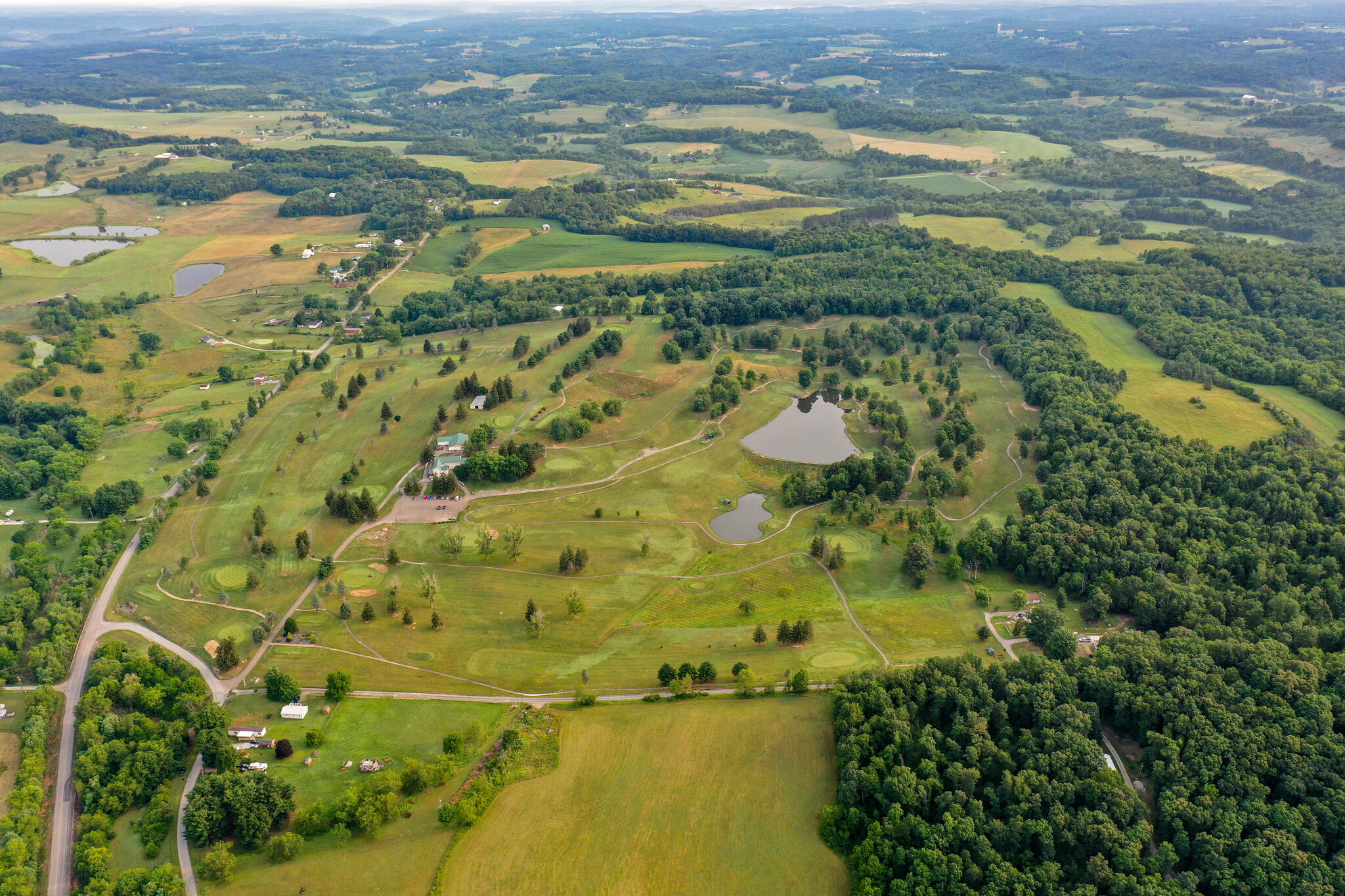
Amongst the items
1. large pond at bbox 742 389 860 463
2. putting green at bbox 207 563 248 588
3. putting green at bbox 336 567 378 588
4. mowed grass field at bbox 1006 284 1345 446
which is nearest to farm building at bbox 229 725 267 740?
putting green at bbox 336 567 378 588

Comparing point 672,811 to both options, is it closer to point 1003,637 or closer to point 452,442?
point 1003,637

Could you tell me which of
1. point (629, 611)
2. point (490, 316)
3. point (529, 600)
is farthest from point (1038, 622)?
point (490, 316)

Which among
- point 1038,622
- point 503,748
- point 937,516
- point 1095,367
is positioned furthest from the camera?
point 1095,367

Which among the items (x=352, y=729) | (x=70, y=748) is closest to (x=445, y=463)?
(x=352, y=729)

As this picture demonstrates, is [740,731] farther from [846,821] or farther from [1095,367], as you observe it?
[1095,367]

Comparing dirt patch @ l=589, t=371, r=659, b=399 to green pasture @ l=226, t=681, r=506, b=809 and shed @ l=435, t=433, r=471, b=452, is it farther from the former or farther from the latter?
green pasture @ l=226, t=681, r=506, b=809

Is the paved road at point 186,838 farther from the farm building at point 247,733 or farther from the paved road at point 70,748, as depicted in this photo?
the paved road at point 70,748
